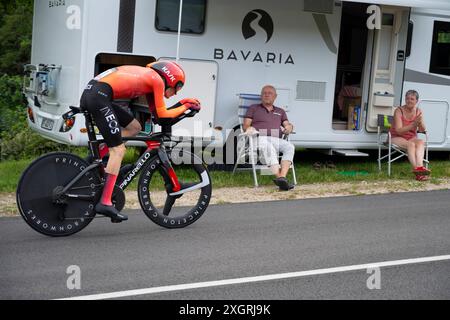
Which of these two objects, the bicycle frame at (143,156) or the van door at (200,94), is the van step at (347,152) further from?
the bicycle frame at (143,156)

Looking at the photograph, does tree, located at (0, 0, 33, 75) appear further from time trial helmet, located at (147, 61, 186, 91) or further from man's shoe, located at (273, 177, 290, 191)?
time trial helmet, located at (147, 61, 186, 91)

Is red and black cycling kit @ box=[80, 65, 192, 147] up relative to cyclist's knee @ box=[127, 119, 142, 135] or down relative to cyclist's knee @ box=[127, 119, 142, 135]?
up

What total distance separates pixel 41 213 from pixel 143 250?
96 cm

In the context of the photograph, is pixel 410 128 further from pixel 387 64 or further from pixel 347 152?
pixel 387 64

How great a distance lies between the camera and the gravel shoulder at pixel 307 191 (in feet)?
29.2

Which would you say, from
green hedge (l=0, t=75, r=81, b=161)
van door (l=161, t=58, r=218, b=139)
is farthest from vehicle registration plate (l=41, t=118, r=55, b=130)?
green hedge (l=0, t=75, r=81, b=161)

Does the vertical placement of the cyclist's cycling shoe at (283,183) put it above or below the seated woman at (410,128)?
below

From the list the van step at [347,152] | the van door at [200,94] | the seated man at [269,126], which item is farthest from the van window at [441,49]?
the van door at [200,94]

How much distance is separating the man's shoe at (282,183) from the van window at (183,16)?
2403 millimetres

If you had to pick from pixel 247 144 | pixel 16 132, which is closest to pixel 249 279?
pixel 247 144

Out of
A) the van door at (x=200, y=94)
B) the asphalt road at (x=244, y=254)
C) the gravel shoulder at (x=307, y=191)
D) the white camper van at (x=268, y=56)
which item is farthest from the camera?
the van door at (x=200, y=94)

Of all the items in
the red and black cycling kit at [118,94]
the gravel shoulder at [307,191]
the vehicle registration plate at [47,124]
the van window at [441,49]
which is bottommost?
the gravel shoulder at [307,191]

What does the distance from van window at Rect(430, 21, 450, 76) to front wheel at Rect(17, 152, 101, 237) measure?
24.1ft

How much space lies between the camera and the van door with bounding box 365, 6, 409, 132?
11.9 meters
